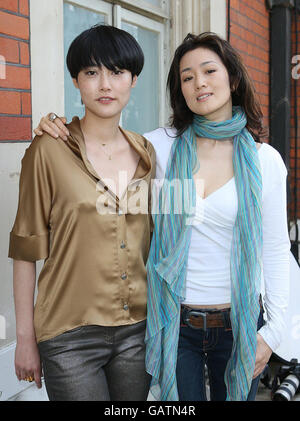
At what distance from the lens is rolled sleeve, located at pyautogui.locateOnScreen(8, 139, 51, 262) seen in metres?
1.53

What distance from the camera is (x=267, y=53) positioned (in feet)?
17.5

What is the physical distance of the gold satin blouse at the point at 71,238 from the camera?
1532mm

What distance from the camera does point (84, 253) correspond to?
61.3 inches

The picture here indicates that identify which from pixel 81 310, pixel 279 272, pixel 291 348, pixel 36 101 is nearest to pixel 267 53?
pixel 291 348

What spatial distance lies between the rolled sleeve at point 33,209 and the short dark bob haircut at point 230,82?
62cm

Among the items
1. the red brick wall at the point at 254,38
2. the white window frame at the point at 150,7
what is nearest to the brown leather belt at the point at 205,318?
the white window frame at the point at 150,7

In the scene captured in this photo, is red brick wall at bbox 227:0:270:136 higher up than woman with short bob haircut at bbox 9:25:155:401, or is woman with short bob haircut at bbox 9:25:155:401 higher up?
red brick wall at bbox 227:0:270:136

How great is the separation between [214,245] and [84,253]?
468mm
